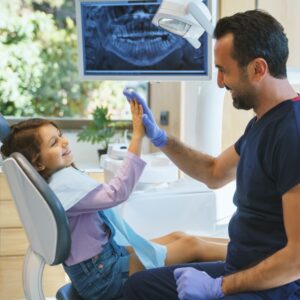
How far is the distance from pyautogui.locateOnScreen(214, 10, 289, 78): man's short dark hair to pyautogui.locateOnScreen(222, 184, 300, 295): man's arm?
326mm

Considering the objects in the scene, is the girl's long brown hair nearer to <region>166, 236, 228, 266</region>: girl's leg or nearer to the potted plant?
<region>166, 236, 228, 266</region>: girl's leg

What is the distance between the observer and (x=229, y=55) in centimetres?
126

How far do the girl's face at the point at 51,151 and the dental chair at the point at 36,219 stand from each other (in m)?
0.17

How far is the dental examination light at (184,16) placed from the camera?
1.50 metres

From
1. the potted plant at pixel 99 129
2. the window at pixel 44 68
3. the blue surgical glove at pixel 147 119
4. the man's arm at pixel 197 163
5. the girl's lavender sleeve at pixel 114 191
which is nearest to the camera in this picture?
the girl's lavender sleeve at pixel 114 191

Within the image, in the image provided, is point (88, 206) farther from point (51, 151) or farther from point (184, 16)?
point (184, 16)

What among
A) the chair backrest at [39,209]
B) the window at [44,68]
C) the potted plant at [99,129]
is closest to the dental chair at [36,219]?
the chair backrest at [39,209]

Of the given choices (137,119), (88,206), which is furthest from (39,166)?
(137,119)

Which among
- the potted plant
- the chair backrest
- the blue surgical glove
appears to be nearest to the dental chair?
the chair backrest

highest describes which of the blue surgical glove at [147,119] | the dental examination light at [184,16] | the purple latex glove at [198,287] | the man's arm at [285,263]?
the dental examination light at [184,16]

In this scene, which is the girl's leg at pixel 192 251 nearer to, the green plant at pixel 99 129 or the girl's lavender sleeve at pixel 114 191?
the girl's lavender sleeve at pixel 114 191

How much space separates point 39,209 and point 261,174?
57 cm

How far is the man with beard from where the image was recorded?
3.75 feet

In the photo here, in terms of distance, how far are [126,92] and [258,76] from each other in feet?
1.55
